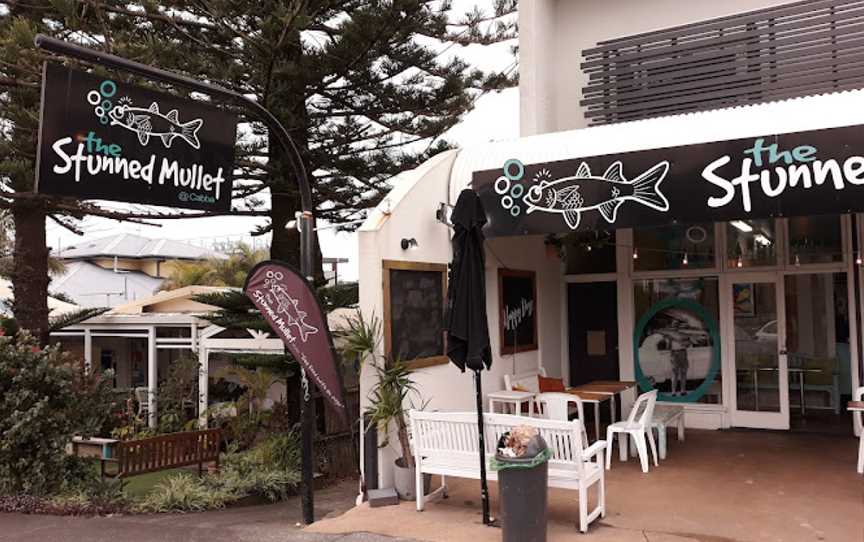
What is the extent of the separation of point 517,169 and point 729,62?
366 cm

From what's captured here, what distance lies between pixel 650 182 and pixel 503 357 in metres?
3.12

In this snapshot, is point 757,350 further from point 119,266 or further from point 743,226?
point 119,266

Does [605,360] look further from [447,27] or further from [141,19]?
[141,19]

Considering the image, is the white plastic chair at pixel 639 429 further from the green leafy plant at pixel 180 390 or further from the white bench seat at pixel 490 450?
the green leafy plant at pixel 180 390

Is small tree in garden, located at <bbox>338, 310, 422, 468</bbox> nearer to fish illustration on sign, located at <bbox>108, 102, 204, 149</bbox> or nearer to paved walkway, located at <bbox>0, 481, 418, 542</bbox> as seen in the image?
paved walkway, located at <bbox>0, 481, 418, 542</bbox>

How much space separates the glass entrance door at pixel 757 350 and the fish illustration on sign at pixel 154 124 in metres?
6.74

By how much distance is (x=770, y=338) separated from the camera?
29.3 ft

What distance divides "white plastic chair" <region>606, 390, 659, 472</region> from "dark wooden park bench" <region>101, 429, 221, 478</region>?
194 inches

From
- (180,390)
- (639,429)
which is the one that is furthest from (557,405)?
(180,390)

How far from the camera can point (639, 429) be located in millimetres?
7012

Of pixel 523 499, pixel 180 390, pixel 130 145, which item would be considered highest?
pixel 130 145

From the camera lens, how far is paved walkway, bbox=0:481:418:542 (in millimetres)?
5645

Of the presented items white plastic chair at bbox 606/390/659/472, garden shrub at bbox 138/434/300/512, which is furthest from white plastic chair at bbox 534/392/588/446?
garden shrub at bbox 138/434/300/512

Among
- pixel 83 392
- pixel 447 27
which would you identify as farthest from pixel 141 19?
pixel 83 392
